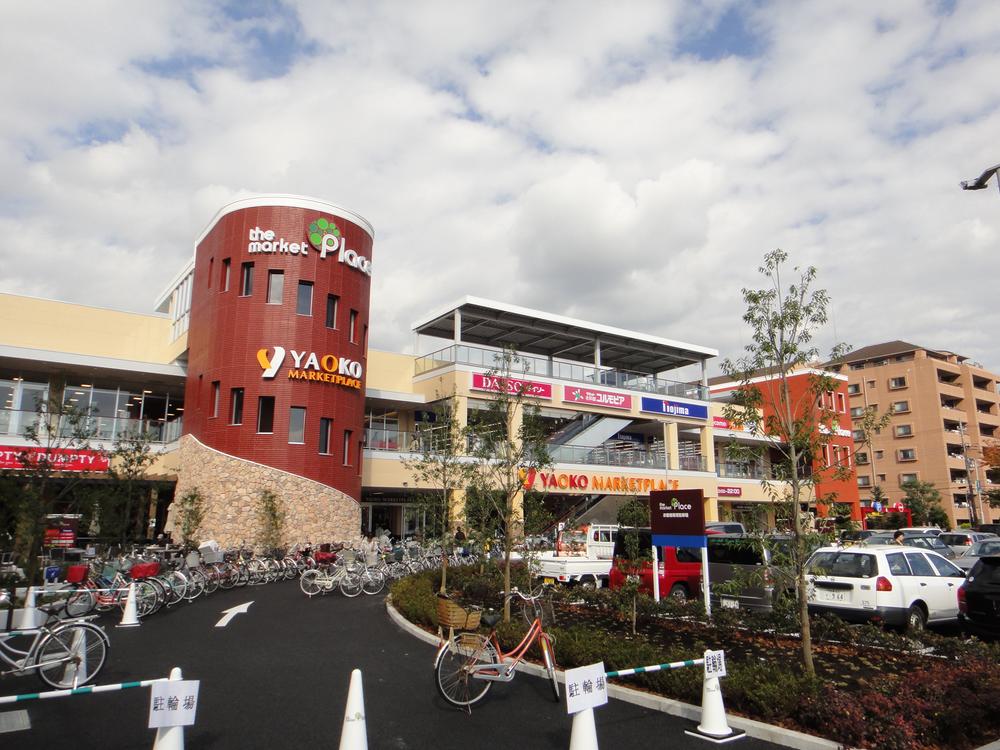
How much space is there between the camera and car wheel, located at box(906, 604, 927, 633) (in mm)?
12008

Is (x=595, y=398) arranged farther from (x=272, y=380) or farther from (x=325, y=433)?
(x=272, y=380)

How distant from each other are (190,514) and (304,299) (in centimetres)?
902

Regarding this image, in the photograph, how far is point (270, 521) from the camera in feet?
83.4

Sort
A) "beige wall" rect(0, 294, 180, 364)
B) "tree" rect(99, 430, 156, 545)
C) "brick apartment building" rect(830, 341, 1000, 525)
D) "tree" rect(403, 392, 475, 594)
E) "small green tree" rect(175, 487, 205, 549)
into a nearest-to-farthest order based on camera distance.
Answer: "tree" rect(99, 430, 156, 545)
"tree" rect(403, 392, 475, 594)
"small green tree" rect(175, 487, 205, 549)
"beige wall" rect(0, 294, 180, 364)
"brick apartment building" rect(830, 341, 1000, 525)

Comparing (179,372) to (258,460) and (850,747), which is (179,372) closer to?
(258,460)

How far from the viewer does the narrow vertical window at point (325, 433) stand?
27422 mm

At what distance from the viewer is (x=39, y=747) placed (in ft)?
21.3

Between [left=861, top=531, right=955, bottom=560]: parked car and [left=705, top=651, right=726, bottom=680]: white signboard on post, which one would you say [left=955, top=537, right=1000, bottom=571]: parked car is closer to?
[left=861, top=531, right=955, bottom=560]: parked car

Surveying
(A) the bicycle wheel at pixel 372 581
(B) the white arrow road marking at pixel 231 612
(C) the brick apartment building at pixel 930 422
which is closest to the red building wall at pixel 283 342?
(A) the bicycle wheel at pixel 372 581

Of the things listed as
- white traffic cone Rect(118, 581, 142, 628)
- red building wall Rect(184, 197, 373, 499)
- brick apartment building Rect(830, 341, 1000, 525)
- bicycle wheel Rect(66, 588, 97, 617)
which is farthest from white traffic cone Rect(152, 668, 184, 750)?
brick apartment building Rect(830, 341, 1000, 525)

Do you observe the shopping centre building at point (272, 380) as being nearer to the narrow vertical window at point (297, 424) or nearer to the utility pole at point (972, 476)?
the narrow vertical window at point (297, 424)

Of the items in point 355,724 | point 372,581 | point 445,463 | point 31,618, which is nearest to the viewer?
point 355,724

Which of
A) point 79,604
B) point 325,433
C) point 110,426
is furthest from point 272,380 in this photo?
point 79,604

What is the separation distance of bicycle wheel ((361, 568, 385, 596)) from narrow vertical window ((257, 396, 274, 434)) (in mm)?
9610
